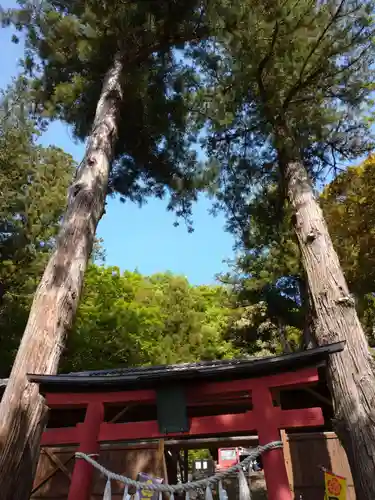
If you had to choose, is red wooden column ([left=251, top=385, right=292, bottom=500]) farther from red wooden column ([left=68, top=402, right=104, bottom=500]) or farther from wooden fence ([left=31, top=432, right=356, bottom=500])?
wooden fence ([left=31, top=432, right=356, bottom=500])

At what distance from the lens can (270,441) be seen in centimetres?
403

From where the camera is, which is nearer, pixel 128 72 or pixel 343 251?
pixel 128 72

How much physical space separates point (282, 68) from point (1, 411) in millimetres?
7380

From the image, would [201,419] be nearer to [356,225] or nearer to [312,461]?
[312,461]

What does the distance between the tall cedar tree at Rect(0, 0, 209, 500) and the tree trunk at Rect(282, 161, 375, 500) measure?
306cm

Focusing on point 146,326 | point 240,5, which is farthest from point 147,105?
point 146,326

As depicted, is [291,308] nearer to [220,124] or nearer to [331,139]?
[331,139]

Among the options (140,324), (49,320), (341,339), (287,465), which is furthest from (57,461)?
(140,324)

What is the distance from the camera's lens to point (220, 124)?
7949 mm

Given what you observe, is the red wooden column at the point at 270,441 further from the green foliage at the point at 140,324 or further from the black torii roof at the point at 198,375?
the green foliage at the point at 140,324

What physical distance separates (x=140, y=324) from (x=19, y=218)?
5691 mm

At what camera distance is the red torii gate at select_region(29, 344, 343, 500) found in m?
4.11

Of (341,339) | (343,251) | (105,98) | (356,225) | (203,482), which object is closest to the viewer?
(203,482)

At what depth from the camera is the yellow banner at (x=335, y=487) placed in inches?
172
